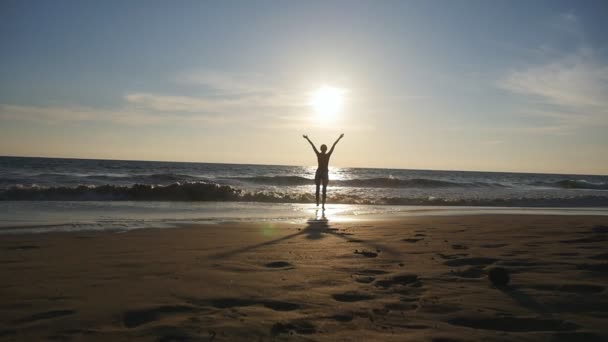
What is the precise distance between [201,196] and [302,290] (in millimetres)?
15011

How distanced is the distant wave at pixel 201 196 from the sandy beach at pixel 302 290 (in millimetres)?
11126

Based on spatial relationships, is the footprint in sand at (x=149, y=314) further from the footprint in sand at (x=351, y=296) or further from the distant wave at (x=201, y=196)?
the distant wave at (x=201, y=196)

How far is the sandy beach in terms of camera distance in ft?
8.13

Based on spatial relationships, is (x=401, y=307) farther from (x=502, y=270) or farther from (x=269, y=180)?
(x=269, y=180)

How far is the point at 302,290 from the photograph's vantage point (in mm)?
3307

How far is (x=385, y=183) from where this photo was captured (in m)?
33.1

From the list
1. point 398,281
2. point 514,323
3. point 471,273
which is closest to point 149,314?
point 398,281

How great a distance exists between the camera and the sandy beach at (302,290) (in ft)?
8.13

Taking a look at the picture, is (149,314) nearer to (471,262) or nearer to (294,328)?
(294,328)

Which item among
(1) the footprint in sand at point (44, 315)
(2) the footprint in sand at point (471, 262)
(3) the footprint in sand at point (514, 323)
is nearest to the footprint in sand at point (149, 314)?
(1) the footprint in sand at point (44, 315)

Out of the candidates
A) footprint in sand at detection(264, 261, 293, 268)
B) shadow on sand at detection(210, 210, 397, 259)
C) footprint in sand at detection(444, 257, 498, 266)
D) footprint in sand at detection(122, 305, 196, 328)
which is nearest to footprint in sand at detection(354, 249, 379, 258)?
shadow on sand at detection(210, 210, 397, 259)

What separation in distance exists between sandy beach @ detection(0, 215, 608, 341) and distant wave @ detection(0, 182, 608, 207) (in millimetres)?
11126

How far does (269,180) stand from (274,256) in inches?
1152

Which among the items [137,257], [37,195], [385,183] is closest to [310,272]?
[137,257]
